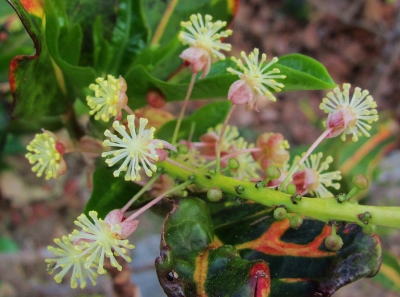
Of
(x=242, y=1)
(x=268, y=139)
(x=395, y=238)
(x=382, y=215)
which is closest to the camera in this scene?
(x=382, y=215)

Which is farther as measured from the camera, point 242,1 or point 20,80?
point 242,1

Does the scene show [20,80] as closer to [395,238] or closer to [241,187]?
[241,187]

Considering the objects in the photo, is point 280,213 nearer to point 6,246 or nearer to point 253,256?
point 253,256

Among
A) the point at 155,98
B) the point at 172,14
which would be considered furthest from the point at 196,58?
the point at 172,14

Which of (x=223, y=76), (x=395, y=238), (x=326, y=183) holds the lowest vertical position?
(x=395, y=238)

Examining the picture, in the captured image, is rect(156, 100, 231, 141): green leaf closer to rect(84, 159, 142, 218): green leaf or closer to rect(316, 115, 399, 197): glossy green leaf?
rect(84, 159, 142, 218): green leaf

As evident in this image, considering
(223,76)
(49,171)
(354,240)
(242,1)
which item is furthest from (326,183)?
(242,1)
